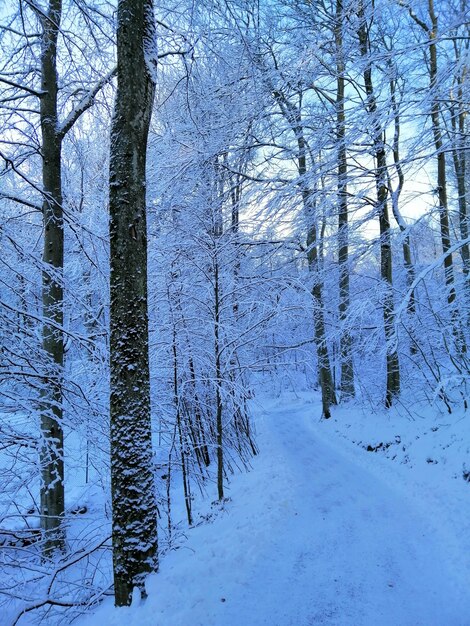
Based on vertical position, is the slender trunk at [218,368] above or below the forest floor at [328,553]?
above

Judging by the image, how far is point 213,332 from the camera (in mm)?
6797

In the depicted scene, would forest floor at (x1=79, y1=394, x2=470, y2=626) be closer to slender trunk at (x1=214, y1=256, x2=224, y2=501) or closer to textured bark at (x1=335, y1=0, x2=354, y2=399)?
slender trunk at (x1=214, y1=256, x2=224, y2=501)

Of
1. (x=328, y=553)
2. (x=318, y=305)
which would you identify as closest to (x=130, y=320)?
(x=328, y=553)

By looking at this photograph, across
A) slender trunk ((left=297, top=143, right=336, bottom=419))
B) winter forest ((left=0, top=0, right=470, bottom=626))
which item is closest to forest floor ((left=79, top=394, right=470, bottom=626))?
winter forest ((left=0, top=0, right=470, bottom=626))

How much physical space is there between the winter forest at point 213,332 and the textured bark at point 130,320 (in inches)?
0.7

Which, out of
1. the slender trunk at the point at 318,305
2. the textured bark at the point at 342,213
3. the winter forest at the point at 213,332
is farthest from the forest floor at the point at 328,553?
the slender trunk at the point at 318,305

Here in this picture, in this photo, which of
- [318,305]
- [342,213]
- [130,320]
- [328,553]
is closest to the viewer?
[130,320]

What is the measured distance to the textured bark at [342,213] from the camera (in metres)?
6.49

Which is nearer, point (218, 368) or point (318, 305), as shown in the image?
point (218, 368)

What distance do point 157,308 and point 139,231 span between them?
3.82 m

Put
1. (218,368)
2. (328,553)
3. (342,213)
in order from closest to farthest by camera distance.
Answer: (328,553) < (218,368) < (342,213)

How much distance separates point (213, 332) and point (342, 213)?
15.5 feet

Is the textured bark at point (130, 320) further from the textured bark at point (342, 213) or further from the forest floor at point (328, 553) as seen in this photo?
the textured bark at point (342, 213)

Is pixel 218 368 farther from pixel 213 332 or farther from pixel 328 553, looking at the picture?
pixel 328 553
